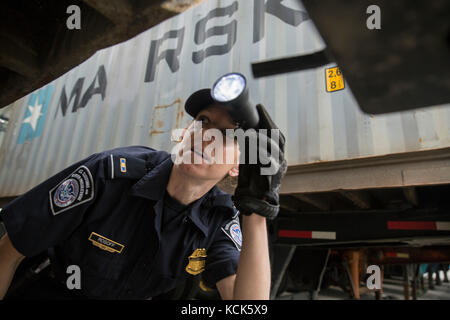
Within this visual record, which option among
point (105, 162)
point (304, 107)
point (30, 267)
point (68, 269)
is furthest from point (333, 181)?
point (30, 267)

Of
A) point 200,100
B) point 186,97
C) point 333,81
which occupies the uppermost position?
point 186,97

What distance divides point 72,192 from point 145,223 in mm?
365

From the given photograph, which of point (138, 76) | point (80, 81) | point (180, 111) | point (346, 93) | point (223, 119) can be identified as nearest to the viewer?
point (223, 119)

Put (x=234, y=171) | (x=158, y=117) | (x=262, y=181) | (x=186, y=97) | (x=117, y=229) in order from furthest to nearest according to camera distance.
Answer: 1. (x=158, y=117)
2. (x=186, y=97)
3. (x=234, y=171)
4. (x=117, y=229)
5. (x=262, y=181)

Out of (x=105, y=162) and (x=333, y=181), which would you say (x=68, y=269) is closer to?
(x=105, y=162)

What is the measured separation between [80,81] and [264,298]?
13.8 ft

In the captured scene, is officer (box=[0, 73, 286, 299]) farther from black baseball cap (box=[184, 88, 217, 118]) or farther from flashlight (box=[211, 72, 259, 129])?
flashlight (box=[211, 72, 259, 129])

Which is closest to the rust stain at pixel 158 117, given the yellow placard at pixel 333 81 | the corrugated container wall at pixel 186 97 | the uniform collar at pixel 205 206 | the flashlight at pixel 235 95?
the corrugated container wall at pixel 186 97

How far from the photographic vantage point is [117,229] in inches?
54.0

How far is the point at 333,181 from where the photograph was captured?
2.16 meters

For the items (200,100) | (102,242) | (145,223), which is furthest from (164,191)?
(200,100)

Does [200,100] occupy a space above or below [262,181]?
above

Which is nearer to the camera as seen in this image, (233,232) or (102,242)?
(102,242)

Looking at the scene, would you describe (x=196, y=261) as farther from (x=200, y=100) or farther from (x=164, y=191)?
(x=200, y=100)
